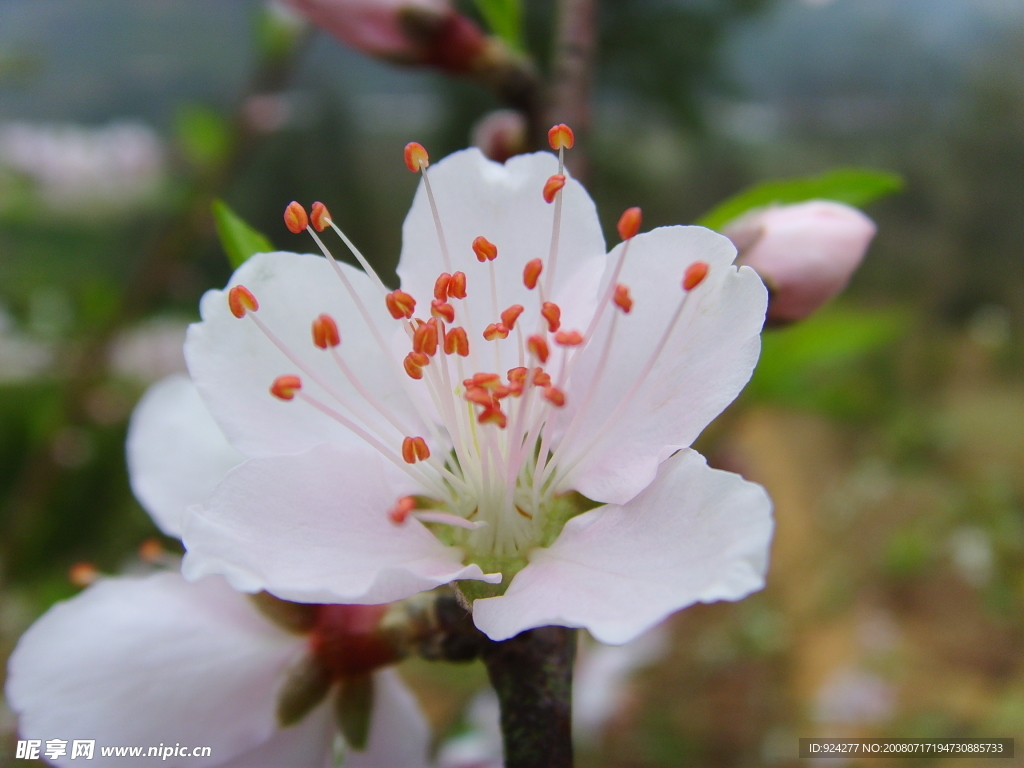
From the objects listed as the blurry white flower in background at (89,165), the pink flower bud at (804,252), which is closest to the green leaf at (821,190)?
the pink flower bud at (804,252)

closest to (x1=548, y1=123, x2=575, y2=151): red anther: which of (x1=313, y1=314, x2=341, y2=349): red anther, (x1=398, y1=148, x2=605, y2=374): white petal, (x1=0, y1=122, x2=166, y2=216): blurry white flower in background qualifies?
(x1=398, y1=148, x2=605, y2=374): white petal

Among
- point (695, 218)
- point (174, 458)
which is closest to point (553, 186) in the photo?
point (174, 458)

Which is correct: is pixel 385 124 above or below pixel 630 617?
below

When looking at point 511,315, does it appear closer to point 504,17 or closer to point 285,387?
point 285,387

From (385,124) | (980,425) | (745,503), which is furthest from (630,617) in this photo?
(385,124)

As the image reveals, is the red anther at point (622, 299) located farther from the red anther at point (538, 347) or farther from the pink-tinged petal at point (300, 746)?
the pink-tinged petal at point (300, 746)

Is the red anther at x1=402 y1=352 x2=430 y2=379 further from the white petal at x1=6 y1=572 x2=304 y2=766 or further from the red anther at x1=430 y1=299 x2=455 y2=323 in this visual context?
the white petal at x1=6 y1=572 x2=304 y2=766

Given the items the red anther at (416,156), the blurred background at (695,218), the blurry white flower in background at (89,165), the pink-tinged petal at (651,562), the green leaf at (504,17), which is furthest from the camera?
the blurry white flower in background at (89,165)

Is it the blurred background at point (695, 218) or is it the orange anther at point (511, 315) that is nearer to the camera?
the orange anther at point (511, 315)

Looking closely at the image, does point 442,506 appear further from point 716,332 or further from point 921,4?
point 921,4
